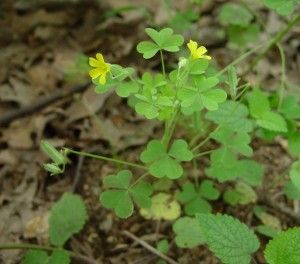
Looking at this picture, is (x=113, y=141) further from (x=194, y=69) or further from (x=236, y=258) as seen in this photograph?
(x=236, y=258)

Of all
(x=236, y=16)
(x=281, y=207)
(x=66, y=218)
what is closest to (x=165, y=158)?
(x=66, y=218)

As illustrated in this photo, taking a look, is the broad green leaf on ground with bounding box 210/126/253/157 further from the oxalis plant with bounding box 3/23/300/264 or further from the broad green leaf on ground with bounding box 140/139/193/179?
the broad green leaf on ground with bounding box 140/139/193/179

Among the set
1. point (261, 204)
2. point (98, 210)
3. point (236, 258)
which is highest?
point (236, 258)

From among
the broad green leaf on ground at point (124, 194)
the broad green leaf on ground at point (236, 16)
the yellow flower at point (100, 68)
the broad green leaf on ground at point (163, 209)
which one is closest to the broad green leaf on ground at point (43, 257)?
the broad green leaf on ground at point (124, 194)

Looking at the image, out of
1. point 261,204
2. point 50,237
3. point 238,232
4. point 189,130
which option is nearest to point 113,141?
point 189,130

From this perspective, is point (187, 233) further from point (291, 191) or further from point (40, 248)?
point (40, 248)

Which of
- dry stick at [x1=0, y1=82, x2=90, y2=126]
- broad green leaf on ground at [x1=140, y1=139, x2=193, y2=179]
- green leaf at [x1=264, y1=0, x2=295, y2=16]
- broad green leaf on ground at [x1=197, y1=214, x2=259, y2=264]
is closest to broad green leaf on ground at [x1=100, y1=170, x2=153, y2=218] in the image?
broad green leaf on ground at [x1=140, y1=139, x2=193, y2=179]
